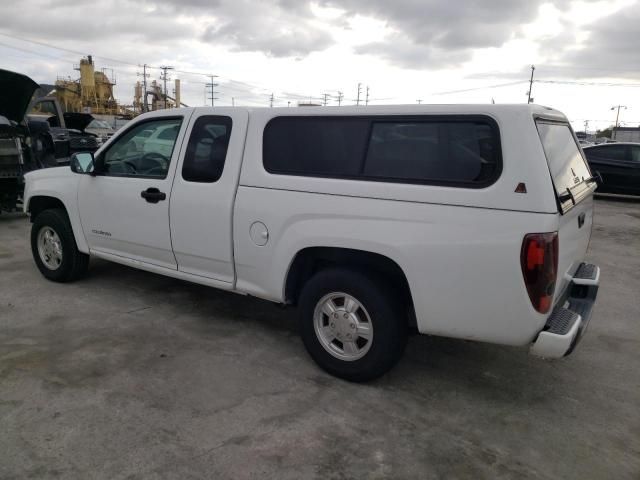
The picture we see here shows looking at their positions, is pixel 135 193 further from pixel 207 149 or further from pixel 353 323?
pixel 353 323

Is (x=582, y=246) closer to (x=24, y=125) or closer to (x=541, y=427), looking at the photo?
(x=541, y=427)

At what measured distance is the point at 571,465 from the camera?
271 centimetres

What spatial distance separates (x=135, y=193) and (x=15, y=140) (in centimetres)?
527

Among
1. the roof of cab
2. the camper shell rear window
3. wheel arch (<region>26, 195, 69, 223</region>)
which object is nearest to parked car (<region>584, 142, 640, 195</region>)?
the camper shell rear window

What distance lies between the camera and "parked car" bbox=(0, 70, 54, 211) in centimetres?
827

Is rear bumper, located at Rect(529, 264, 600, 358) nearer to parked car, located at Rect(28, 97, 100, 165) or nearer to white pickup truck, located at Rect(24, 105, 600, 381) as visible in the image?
white pickup truck, located at Rect(24, 105, 600, 381)

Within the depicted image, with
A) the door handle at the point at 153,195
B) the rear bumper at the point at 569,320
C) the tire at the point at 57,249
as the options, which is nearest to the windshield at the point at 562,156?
the rear bumper at the point at 569,320

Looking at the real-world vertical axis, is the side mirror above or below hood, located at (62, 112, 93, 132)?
below

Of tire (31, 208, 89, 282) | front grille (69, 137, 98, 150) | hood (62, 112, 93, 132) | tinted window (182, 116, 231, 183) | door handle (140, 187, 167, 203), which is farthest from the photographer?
hood (62, 112, 93, 132)

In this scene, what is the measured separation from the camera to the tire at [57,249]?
5.16 m

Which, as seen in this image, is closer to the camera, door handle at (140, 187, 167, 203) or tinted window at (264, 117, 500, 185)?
tinted window at (264, 117, 500, 185)

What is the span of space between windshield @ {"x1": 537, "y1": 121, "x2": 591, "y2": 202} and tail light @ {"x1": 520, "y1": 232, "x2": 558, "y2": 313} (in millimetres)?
314

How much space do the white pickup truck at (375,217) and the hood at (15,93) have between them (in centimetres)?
504

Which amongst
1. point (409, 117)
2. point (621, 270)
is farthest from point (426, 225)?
point (621, 270)
